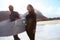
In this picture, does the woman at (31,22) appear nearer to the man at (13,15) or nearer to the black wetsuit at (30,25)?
the black wetsuit at (30,25)

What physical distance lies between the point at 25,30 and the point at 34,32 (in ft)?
0.34

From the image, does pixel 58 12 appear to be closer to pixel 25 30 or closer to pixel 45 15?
pixel 45 15

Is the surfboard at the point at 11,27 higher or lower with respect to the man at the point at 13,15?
lower

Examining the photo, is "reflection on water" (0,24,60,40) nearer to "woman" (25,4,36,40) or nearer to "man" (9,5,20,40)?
"woman" (25,4,36,40)

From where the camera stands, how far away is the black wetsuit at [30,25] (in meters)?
1.77

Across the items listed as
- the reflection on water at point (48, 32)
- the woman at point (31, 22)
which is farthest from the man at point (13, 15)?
the reflection on water at point (48, 32)

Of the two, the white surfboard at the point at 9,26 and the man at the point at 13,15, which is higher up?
the man at the point at 13,15

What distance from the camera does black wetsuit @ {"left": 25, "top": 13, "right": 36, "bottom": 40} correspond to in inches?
69.7

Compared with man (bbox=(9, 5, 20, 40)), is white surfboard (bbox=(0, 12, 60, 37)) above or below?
below

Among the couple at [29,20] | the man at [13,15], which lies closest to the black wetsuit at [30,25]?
the couple at [29,20]

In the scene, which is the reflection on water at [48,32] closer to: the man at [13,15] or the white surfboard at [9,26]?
the white surfboard at [9,26]

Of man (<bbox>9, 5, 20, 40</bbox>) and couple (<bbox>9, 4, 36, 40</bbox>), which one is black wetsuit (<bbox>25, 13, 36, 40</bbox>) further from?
man (<bbox>9, 5, 20, 40</bbox>)

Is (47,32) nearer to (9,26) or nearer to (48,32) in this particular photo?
(48,32)

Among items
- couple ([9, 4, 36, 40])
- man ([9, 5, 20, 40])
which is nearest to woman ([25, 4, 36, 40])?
couple ([9, 4, 36, 40])
